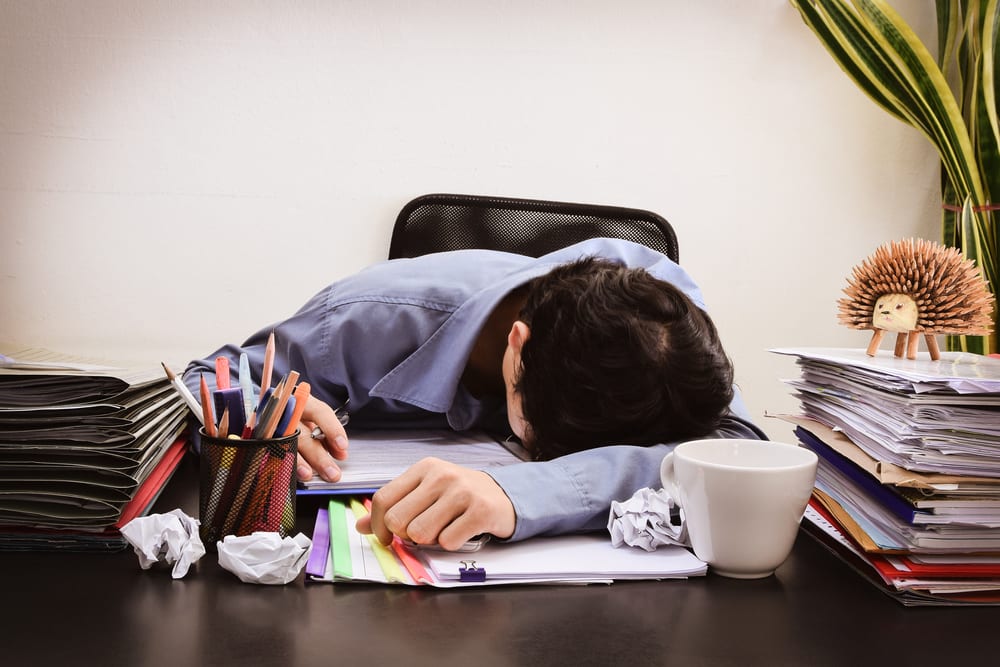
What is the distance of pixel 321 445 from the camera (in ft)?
2.71

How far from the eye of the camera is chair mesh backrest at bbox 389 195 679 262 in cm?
163

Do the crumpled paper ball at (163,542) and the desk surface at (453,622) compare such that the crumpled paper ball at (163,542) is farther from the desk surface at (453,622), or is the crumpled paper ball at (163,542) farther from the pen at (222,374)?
the pen at (222,374)

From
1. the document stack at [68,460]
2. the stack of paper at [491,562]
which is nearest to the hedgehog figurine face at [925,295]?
the stack of paper at [491,562]

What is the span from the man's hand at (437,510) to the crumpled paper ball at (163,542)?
12cm

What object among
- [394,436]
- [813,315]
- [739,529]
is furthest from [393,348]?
[813,315]

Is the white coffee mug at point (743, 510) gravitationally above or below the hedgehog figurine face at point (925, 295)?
below

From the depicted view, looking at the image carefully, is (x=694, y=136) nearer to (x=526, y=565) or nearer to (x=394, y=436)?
(x=394, y=436)

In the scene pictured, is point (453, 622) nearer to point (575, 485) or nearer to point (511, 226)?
point (575, 485)

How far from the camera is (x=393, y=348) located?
3.44 feet

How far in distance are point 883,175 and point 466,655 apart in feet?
6.81

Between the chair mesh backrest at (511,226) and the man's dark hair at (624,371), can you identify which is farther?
the chair mesh backrest at (511,226)

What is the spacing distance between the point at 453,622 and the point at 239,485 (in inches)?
8.1

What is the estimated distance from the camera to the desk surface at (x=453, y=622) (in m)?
0.44

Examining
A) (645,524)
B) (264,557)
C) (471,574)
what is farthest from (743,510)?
(264,557)
